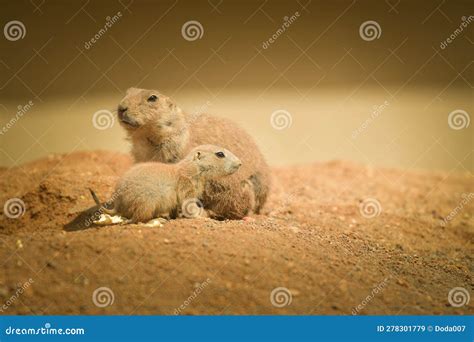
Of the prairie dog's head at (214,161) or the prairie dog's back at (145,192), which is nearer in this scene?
the prairie dog's back at (145,192)

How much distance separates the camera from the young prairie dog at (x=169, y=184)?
3.52m

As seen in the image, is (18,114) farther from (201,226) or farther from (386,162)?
(386,162)

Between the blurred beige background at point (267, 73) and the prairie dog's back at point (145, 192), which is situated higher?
the blurred beige background at point (267, 73)

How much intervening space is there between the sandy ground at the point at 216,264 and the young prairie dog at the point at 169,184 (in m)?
0.24

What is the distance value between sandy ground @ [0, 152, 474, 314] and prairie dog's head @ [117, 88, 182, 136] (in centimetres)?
75

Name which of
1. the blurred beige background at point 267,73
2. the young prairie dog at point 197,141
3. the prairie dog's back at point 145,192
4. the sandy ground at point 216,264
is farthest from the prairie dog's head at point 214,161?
the blurred beige background at point 267,73

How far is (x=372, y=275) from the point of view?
3182mm

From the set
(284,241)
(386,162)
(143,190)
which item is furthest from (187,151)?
(386,162)

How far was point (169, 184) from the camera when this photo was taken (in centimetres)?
364

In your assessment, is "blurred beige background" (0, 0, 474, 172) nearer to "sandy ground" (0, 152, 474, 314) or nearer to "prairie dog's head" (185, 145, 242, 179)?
"sandy ground" (0, 152, 474, 314)

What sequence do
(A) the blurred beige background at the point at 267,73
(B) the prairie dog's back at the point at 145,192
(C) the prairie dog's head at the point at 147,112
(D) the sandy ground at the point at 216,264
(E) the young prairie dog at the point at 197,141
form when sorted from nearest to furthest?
(D) the sandy ground at the point at 216,264 → (B) the prairie dog's back at the point at 145,192 → (C) the prairie dog's head at the point at 147,112 → (E) the young prairie dog at the point at 197,141 → (A) the blurred beige background at the point at 267,73

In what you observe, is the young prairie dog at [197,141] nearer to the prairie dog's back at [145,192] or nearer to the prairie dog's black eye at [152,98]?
the prairie dog's black eye at [152,98]

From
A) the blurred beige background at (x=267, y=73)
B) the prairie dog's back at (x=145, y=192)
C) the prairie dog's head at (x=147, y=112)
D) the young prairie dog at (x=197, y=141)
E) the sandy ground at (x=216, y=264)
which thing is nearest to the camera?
the sandy ground at (x=216, y=264)

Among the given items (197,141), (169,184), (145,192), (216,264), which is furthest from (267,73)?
(216,264)
